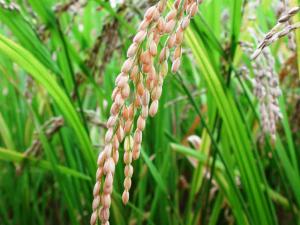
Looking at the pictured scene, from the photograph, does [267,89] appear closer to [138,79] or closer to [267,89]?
[267,89]

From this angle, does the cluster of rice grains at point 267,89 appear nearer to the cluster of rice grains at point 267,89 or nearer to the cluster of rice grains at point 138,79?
the cluster of rice grains at point 267,89

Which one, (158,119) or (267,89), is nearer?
(267,89)

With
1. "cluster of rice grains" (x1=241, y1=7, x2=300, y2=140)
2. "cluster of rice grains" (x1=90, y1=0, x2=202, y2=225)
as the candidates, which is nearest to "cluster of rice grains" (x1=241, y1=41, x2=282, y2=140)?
"cluster of rice grains" (x1=241, y1=7, x2=300, y2=140)

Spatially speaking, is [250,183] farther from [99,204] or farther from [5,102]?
[5,102]

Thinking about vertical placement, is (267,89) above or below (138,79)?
below

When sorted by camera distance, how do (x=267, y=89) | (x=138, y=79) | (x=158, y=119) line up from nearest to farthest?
(x=138, y=79) < (x=267, y=89) < (x=158, y=119)

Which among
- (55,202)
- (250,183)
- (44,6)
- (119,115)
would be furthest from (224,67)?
(55,202)

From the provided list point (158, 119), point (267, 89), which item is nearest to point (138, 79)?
point (267, 89)

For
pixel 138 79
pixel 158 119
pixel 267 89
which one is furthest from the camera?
pixel 158 119

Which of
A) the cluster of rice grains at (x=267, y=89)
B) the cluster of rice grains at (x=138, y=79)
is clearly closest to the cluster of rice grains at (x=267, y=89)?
the cluster of rice grains at (x=267, y=89)

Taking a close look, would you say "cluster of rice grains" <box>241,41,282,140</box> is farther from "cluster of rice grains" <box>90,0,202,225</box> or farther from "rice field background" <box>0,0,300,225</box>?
"cluster of rice grains" <box>90,0,202,225</box>

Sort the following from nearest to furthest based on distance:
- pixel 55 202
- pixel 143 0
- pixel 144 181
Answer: pixel 143 0 < pixel 144 181 < pixel 55 202
